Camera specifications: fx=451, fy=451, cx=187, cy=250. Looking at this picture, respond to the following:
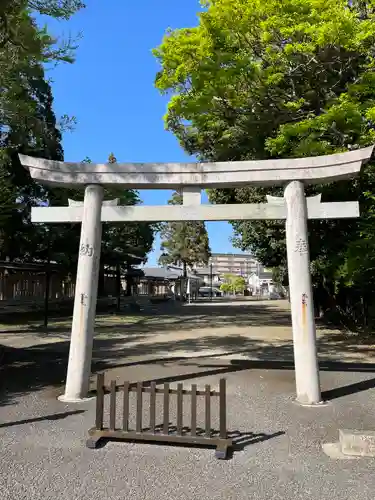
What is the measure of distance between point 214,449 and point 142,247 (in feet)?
85.7

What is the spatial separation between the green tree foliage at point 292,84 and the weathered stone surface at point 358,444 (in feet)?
21.4

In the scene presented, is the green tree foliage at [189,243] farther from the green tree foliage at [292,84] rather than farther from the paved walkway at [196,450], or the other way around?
the paved walkway at [196,450]

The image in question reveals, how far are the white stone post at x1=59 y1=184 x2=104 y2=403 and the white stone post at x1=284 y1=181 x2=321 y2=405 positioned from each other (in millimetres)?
3248

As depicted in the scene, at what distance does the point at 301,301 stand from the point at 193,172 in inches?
109

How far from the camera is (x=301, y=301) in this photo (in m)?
7.16

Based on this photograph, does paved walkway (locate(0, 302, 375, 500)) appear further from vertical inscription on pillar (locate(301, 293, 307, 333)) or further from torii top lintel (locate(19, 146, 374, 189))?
torii top lintel (locate(19, 146, 374, 189))

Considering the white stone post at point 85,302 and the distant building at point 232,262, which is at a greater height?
the distant building at point 232,262

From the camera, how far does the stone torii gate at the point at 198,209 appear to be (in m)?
7.18

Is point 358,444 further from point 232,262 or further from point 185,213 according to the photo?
point 232,262

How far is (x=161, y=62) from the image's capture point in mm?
13266

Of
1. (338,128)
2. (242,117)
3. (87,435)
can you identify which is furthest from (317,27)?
(87,435)

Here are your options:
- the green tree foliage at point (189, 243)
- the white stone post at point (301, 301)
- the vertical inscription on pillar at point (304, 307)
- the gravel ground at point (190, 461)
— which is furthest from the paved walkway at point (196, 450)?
the green tree foliage at point (189, 243)

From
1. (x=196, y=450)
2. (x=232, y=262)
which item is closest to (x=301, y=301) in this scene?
(x=196, y=450)

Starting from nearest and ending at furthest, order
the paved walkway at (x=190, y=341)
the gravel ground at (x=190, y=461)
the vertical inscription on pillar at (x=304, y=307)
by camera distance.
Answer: the gravel ground at (x=190, y=461) < the vertical inscription on pillar at (x=304, y=307) < the paved walkway at (x=190, y=341)
